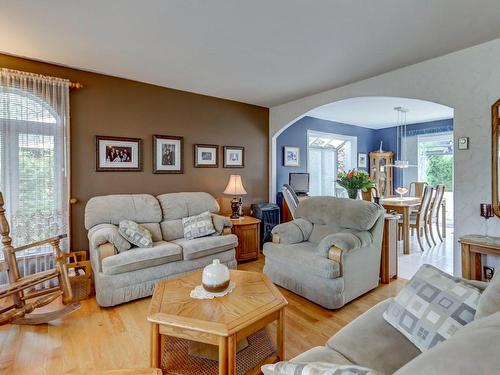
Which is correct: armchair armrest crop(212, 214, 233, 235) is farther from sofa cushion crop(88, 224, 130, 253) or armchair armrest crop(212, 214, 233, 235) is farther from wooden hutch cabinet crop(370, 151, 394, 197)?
wooden hutch cabinet crop(370, 151, 394, 197)

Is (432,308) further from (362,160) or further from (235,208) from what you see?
(362,160)

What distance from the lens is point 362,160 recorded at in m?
6.95

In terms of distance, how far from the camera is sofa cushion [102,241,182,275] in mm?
2520

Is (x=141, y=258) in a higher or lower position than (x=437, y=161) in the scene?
lower

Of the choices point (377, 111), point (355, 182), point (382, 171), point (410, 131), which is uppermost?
point (377, 111)

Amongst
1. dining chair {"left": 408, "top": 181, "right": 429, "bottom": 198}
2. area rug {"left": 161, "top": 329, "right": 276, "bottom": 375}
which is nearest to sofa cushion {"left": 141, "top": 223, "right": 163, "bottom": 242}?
area rug {"left": 161, "top": 329, "right": 276, "bottom": 375}

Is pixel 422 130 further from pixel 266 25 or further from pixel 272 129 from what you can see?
pixel 266 25

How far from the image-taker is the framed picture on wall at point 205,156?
13.4 ft

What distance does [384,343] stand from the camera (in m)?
1.25

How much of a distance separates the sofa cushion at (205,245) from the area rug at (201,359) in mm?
1045

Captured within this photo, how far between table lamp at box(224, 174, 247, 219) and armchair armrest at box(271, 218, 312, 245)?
106 cm

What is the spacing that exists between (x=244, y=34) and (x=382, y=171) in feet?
19.1

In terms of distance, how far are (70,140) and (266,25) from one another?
250 centimetres

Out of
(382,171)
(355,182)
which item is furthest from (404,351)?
(382,171)
